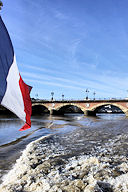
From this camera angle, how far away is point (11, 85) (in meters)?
4.70

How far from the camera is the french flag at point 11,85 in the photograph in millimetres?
4289

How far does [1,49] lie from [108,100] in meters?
59.4

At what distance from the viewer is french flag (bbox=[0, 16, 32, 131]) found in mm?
4289

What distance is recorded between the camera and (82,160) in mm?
7266

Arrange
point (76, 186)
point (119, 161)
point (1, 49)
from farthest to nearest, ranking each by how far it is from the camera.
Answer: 1. point (119, 161)
2. point (76, 186)
3. point (1, 49)

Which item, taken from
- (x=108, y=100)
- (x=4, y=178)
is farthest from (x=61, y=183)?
(x=108, y=100)

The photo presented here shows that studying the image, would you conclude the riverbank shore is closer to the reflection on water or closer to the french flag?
the reflection on water

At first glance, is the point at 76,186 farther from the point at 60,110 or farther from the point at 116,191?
the point at 60,110

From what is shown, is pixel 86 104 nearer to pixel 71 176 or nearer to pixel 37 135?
pixel 37 135

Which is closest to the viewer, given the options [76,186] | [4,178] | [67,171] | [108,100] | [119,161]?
[76,186]

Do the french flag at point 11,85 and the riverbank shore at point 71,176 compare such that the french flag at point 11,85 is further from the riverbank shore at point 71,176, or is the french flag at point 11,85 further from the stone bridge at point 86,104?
the stone bridge at point 86,104

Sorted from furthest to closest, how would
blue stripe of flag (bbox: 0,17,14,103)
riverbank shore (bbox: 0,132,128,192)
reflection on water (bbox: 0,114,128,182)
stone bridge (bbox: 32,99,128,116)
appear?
stone bridge (bbox: 32,99,128,116) < reflection on water (bbox: 0,114,128,182) < riverbank shore (bbox: 0,132,128,192) < blue stripe of flag (bbox: 0,17,14,103)

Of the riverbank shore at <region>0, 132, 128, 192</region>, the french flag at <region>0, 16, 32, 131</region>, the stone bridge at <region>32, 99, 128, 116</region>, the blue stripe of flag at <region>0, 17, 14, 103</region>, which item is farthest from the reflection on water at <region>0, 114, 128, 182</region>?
the stone bridge at <region>32, 99, 128, 116</region>

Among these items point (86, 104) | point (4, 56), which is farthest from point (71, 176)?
point (86, 104)
